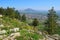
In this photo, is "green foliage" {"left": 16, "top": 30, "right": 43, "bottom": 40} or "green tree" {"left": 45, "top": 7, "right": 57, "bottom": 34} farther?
"green tree" {"left": 45, "top": 7, "right": 57, "bottom": 34}

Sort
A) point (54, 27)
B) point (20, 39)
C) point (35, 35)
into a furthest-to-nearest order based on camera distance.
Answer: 1. point (54, 27)
2. point (35, 35)
3. point (20, 39)

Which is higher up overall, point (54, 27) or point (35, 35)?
point (35, 35)

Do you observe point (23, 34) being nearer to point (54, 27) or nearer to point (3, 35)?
point (3, 35)

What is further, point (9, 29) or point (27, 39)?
point (9, 29)

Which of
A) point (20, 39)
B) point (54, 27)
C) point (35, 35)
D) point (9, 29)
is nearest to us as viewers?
point (20, 39)

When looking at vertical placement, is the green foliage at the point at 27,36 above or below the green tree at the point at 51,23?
above

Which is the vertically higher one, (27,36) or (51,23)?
(27,36)

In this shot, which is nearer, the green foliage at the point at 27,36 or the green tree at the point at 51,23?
the green foliage at the point at 27,36

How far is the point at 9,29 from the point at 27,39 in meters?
2.14

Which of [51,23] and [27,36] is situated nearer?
[27,36]

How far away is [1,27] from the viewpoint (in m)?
13.1

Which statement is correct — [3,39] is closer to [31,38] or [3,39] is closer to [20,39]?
[20,39]

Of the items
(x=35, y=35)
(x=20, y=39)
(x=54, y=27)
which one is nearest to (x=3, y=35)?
(x=20, y=39)

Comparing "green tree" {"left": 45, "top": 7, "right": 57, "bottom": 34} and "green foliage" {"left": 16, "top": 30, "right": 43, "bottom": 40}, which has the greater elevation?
"green foliage" {"left": 16, "top": 30, "right": 43, "bottom": 40}
